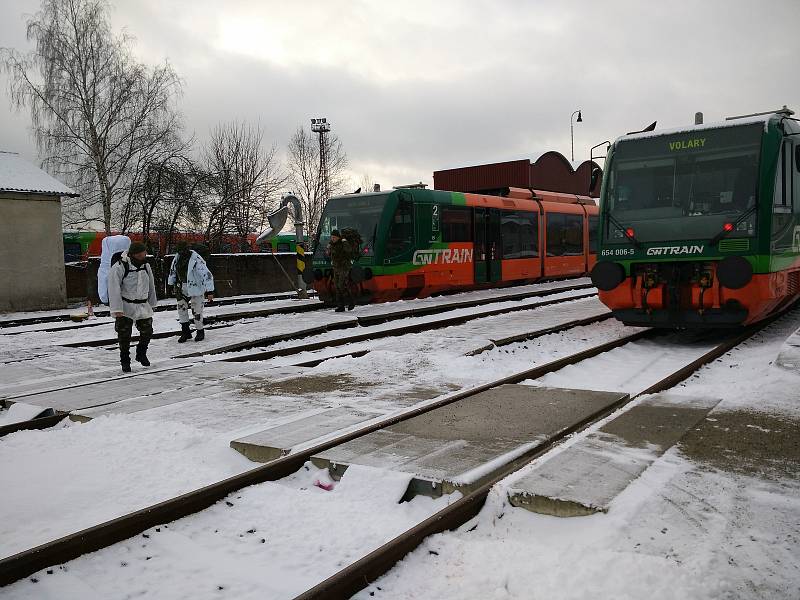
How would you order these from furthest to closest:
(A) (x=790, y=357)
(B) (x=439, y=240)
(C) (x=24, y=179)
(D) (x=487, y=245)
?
1. (D) (x=487, y=245)
2. (C) (x=24, y=179)
3. (B) (x=439, y=240)
4. (A) (x=790, y=357)

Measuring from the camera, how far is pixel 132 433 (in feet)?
17.9

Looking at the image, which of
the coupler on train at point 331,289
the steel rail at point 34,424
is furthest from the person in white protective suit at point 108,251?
the coupler on train at point 331,289

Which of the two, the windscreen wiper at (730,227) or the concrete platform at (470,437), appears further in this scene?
the windscreen wiper at (730,227)

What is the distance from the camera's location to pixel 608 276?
32.3ft

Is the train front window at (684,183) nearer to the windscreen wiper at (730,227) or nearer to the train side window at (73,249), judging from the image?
the windscreen wiper at (730,227)

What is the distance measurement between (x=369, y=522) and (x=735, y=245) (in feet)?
23.6

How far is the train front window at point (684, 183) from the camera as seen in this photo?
9172 mm

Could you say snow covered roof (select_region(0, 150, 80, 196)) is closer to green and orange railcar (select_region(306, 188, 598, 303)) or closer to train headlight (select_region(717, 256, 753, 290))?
green and orange railcar (select_region(306, 188, 598, 303))

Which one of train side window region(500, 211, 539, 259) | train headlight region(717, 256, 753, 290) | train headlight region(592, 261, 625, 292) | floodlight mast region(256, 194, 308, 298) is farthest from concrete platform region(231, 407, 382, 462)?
train side window region(500, 211, 539, 259)

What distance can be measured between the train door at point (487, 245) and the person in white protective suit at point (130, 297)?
1118cm

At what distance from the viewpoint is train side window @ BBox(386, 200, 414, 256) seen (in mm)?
15789

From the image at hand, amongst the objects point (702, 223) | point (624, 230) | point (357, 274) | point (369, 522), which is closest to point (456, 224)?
point (357, 274)

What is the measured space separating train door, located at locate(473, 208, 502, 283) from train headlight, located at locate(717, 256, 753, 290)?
32.5ft

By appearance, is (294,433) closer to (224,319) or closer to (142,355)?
(142,355)
